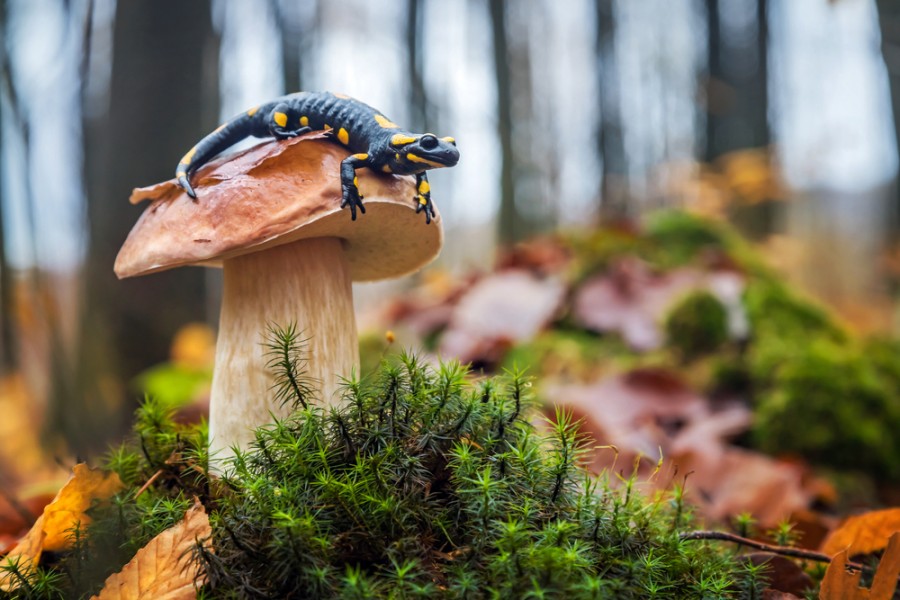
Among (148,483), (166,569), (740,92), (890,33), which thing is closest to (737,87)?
(740,92)

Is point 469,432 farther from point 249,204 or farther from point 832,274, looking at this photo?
point 832,274

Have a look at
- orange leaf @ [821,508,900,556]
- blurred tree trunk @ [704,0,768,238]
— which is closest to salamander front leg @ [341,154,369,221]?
orange leaf @ [821,508,900,556]

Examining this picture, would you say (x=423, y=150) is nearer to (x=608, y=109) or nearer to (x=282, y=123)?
(x=282, y=123)

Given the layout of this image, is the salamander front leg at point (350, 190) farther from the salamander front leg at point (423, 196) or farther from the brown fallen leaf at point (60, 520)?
the brown fallen leaf at point (60, 520)

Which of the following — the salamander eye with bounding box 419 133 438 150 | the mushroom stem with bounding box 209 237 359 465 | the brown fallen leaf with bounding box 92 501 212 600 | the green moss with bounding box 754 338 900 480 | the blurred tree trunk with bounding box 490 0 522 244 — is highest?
the blurred tree trunk with bounding box 490 0 522 244

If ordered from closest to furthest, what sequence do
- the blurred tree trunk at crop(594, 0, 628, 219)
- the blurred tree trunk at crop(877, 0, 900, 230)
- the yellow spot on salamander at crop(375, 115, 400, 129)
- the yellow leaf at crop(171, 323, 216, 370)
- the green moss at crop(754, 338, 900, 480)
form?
the yellow spot on salamander at crop(375, 115, 400, 129) < the green moss at crop(754, 338, 900, 480) < the yellow leaf at crop(171, 323, 216, 370) < the blurred tree trunk at crop(877, 0, 900, 230) < the blurred tree trunk at crop(594, 0, 628, 219)

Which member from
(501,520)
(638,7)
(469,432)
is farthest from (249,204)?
(638,7)

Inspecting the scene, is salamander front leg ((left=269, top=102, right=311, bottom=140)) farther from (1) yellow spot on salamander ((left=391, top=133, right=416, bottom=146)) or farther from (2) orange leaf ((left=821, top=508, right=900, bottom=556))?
(2) orange leaf ((left=821, top=508, right=900, bottom=556))
